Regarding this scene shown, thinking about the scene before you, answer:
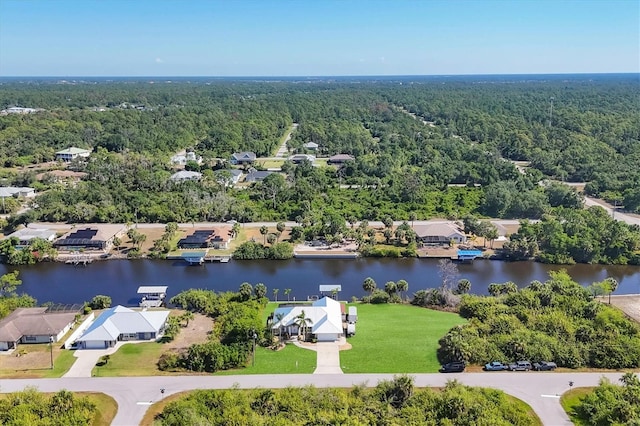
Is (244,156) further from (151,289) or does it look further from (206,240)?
(151,289)

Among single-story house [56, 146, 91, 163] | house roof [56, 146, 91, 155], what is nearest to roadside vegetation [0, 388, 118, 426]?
single-story house [56, 146, 91, 163]

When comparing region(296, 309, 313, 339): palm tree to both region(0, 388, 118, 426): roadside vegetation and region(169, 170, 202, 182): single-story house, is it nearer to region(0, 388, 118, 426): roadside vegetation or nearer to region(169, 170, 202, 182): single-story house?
region(0, 388, 118, 426): roadside vegetation

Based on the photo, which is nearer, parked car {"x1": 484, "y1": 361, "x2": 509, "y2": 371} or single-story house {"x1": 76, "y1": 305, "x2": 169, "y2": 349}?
parked car {"x1": 484, "y1": 361, "x2": 509, "y2": 371}

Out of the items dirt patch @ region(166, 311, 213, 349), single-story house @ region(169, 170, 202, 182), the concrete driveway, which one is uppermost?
single-story house @ region(169, 170, 202, 182)

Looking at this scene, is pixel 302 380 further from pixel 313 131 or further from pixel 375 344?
pixel 313 131

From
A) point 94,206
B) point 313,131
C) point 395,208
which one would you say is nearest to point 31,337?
point 94,206

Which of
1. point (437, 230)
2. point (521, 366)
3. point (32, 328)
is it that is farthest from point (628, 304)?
point (32, 328)

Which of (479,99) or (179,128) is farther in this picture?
(479,99)
